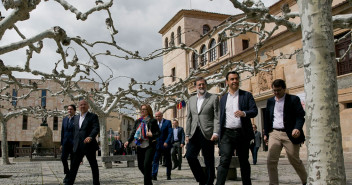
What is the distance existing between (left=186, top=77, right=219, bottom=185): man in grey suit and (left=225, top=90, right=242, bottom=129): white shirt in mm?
381

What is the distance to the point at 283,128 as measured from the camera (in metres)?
5.51

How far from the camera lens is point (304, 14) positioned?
359cm

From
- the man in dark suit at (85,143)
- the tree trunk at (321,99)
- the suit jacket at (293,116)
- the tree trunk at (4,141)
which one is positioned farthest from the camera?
the tree trunk at (4,141)

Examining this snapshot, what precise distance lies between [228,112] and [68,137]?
14.9 feet

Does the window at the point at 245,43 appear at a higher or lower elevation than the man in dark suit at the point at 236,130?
higher

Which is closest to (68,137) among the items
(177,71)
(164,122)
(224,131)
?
(164,122)

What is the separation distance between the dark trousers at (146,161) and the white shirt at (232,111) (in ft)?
5.76

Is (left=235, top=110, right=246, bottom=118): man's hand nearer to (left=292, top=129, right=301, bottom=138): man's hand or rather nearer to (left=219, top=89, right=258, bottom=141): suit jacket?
(left=219, top=89, right=258, bottom=141): suit jacket

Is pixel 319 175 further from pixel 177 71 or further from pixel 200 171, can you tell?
pixel 177 71

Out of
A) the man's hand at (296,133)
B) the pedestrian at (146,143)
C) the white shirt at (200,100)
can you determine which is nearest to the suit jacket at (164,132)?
the pedestrian at (146,143)

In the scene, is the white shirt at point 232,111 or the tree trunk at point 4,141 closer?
the white shirt at point 232,111

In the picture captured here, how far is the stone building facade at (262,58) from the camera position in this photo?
18328mm

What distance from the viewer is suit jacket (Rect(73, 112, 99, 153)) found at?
669 cm

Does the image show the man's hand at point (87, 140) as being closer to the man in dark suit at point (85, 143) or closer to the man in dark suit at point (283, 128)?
the man in dark suit at point (85, 143)
